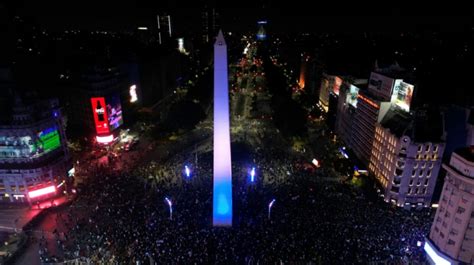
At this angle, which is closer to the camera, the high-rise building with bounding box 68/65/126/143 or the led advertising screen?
the high-rise building with bounding box 68/65/126/143

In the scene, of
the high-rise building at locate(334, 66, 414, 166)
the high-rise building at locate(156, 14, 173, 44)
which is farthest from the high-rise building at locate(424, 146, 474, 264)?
the high-rise building at locate(156, 14, 173, 44)

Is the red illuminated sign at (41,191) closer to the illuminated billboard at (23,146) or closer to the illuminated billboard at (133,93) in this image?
the illuminated billboard at (23,146)

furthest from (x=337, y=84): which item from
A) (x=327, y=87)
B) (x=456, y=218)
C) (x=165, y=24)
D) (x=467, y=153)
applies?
(x=165, y=24)

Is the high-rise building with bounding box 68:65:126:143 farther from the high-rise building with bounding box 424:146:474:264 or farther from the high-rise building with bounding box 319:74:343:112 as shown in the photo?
the high-rise building with bounding box 424:146:474:264

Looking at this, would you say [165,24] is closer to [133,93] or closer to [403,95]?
[133,93]

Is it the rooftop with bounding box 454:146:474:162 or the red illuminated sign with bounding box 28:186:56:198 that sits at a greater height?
the rooftop with bounding box 454:146:474:162

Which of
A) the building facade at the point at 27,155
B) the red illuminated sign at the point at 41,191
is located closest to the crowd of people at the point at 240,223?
the red illuminated sign at the point at 41,191
